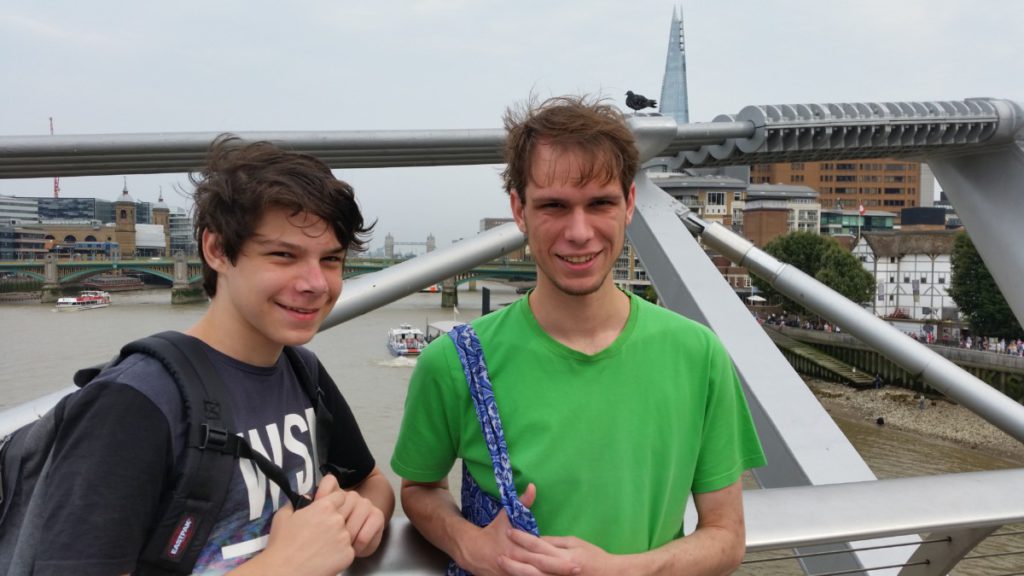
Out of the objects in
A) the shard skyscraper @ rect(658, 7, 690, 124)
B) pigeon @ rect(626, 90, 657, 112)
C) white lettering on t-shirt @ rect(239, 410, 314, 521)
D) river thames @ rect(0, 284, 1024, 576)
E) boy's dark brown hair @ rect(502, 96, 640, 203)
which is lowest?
river thames @ rect(0, 284, 1024, 576)

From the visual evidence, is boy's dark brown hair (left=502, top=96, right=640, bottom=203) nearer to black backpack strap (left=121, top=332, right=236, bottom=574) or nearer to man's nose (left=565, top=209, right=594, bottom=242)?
man's nose (left=565, top=209, right=594, bottom=242)

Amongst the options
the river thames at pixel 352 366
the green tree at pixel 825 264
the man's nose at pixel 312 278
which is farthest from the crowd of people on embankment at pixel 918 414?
the man's nose at pixel 312 278

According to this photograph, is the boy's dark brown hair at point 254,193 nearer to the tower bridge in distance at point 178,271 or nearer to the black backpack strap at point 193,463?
the black backpack strap at point 193,463

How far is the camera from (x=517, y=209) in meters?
1.06

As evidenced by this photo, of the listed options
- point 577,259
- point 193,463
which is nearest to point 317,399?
point 193,463

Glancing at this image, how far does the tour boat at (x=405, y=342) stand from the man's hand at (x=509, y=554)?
60.4ft

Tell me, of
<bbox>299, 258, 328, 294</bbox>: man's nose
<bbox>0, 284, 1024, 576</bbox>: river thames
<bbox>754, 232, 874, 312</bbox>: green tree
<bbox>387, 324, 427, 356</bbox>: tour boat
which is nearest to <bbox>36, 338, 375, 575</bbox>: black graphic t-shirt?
<bbox>299, 258, 328, 294</bbox>: man's nose

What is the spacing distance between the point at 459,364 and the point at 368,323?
85.1ft

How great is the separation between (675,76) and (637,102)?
77.3 m

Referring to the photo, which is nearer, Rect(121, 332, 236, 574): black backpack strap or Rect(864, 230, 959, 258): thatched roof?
Rect(121, 332, 236, 574): black backpack strap

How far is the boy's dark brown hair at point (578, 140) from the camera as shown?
983 millimetres

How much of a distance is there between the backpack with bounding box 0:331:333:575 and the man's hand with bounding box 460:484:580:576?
26 centimetres

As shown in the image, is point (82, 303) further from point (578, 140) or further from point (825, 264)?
point (578, 140)

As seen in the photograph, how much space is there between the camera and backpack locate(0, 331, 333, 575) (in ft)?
2.33
